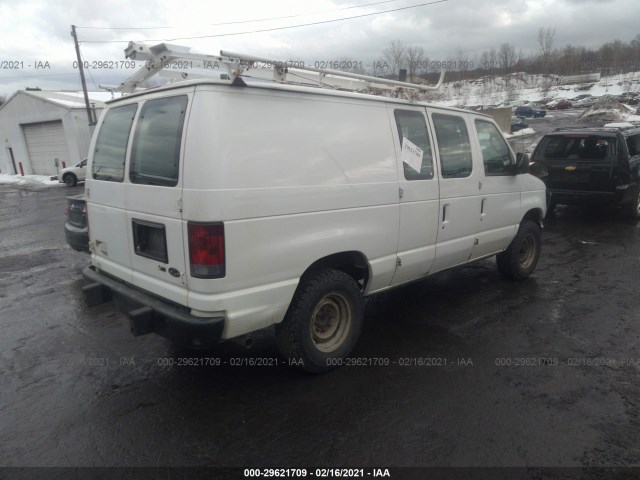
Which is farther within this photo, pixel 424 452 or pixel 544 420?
pixel 544 420

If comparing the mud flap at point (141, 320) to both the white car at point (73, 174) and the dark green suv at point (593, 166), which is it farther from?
the white car at point (73, 174)

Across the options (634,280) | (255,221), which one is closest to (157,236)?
(255,221)

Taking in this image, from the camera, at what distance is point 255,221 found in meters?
2.88

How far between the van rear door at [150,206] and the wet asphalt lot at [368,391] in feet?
2.92

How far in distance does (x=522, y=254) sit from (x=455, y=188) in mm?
2121

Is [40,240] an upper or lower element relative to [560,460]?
lower

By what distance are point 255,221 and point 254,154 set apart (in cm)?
45

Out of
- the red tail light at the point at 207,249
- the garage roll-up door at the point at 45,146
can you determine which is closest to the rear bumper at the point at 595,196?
the red tail light at the point at 207,249

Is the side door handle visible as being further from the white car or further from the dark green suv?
the white car

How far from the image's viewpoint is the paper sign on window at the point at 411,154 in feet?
12.8

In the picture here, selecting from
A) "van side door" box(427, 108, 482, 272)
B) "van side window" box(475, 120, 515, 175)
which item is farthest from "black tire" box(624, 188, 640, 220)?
"van side door" box(427, 108, 482, 272)

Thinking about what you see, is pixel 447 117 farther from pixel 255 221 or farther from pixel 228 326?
pixel 228 326

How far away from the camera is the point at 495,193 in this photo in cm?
491

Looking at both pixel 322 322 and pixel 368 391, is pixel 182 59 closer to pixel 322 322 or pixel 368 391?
pixel 322 322
